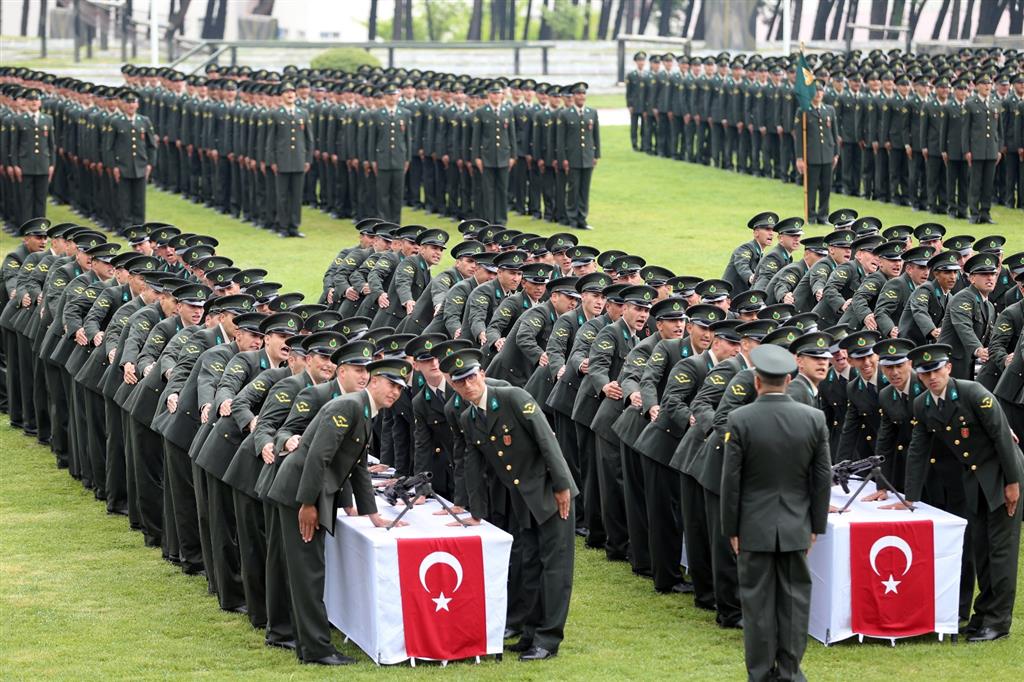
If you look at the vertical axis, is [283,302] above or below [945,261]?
below

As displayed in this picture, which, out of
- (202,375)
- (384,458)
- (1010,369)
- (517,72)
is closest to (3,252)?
(384,458)

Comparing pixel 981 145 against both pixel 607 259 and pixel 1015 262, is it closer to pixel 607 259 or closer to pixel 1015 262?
pixel 1015 262

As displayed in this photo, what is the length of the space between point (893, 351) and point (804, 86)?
43.9 feet

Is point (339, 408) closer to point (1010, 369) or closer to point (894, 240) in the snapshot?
point (1010, 369)

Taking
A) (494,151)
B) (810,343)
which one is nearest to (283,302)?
(810,343)

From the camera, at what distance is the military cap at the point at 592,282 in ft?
40.3

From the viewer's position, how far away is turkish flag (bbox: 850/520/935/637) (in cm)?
930

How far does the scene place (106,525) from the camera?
40.9 feet

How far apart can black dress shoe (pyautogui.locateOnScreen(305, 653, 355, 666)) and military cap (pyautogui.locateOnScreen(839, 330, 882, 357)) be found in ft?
12.3


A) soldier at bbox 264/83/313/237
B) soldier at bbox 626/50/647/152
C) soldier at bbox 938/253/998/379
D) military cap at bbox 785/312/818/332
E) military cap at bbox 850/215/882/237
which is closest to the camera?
military cap at bbox 785/312/818/332

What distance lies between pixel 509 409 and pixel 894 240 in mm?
5986

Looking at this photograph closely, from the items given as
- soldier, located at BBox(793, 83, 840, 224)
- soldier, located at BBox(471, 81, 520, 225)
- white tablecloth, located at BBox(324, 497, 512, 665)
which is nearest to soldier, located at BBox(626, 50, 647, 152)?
soldier, located at BBox(793, 83, 840, 224)

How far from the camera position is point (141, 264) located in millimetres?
13266

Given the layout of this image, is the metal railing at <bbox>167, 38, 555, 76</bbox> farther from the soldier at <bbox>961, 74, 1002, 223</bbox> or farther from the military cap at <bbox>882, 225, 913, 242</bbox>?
the military cap at <bbox>882, 225, 913, 242</bbox>
